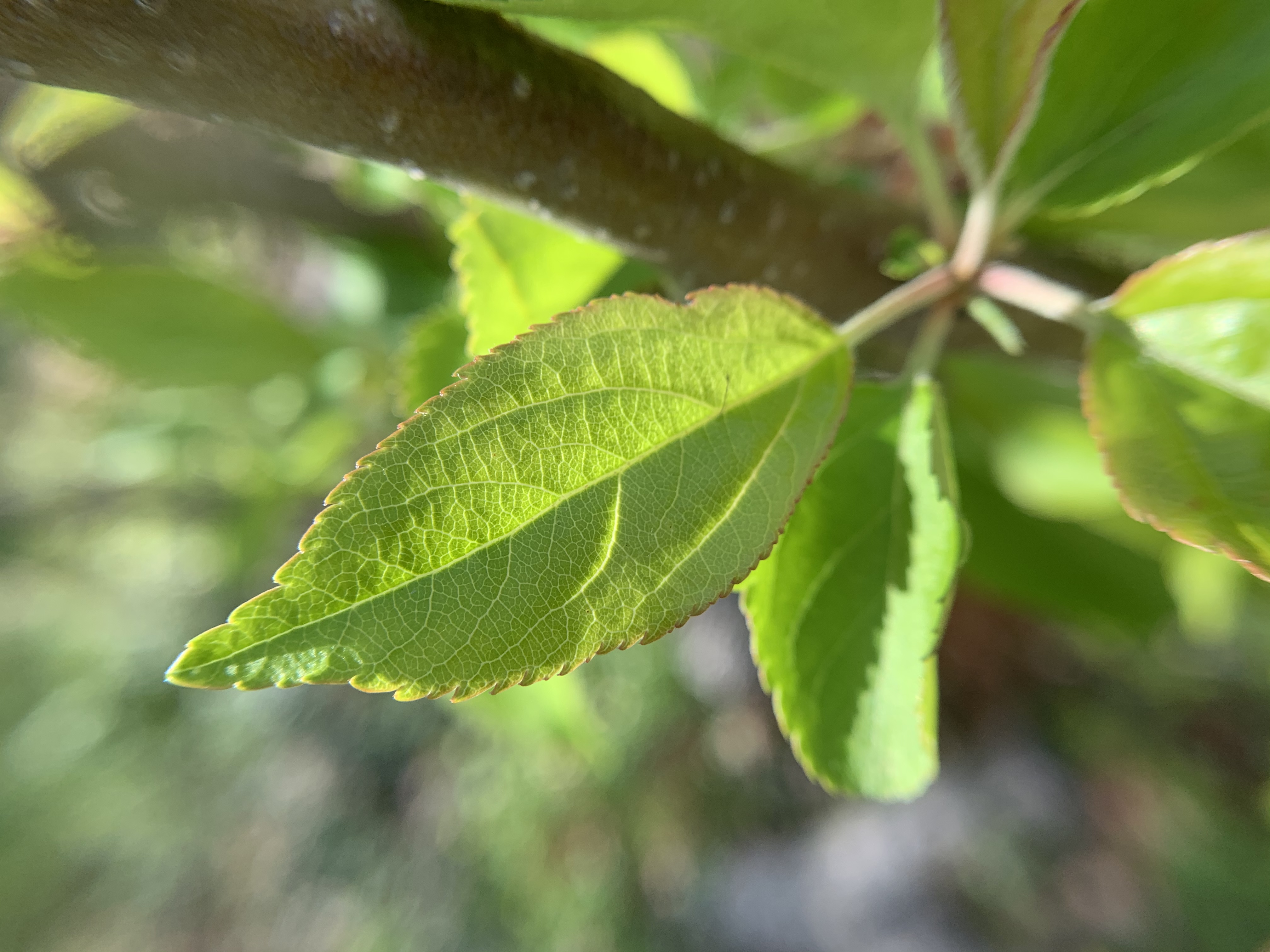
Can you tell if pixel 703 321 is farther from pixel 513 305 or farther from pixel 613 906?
pixel 613 906

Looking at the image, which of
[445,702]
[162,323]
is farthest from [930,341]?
[445,702]

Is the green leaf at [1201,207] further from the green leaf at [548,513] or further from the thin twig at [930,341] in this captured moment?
the green leaf at [548,513]

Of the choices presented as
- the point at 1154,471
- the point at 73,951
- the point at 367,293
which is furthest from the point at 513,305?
the point at 73,951

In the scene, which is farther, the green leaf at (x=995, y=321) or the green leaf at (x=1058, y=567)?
the green leaf at (x=1058, y=567)

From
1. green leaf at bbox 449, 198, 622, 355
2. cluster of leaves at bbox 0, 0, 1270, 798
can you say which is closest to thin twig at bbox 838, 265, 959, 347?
cluster of leaves at bbox 0, 0, 1270, 798

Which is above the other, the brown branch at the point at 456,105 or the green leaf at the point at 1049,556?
the brown branch at the point at 456,105

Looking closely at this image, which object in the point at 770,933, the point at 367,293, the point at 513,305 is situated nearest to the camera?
the point at 513,305

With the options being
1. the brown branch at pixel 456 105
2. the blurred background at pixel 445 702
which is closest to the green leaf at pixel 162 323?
the blurred background at pixel 445 702
